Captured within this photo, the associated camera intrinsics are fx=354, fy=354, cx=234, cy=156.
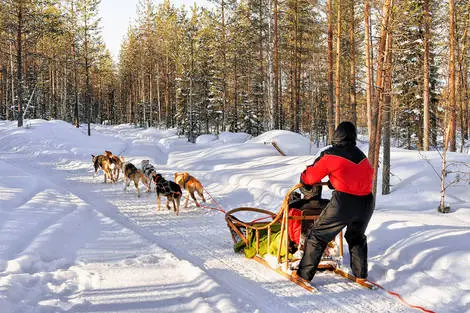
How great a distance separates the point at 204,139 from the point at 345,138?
820 inches

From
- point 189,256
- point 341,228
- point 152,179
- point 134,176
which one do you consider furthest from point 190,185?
point 341,228

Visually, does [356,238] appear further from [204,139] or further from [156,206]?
[204,139]

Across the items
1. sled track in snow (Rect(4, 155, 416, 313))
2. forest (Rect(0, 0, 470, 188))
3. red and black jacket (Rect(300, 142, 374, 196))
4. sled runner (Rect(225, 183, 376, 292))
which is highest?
forest (Rect(0, 0, 470, 188))

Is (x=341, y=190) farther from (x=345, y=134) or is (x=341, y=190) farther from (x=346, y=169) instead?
(x=345, y=134)

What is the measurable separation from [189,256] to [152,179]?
16.0 ft

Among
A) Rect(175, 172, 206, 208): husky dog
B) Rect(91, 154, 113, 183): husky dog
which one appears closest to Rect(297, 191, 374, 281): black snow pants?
Rect(175, 172, 206, 208): husky dog

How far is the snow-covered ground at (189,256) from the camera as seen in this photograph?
369 centimetres

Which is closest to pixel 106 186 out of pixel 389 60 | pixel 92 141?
pixel 389 60

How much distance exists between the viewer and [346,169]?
154 inches

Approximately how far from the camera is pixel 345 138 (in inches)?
158

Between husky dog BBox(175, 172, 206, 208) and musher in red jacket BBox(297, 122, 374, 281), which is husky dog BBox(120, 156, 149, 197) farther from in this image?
musher in red jacket BBox(297, 122, 374, 281)

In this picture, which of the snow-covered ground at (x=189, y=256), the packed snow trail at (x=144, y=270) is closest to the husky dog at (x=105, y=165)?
the snow-covered ground at (x=189, y=256)

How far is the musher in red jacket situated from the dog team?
14.7ft

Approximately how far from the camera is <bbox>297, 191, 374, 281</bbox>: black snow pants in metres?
3.96
